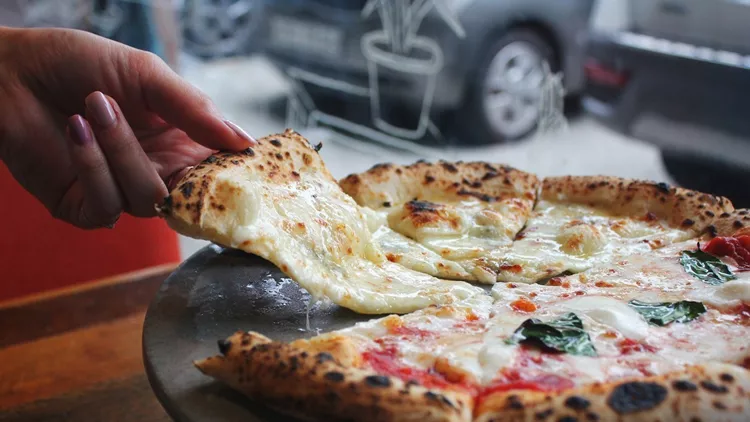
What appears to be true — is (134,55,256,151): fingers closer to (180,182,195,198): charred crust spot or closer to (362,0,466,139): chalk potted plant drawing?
(180,182,195,198): charred crust spot

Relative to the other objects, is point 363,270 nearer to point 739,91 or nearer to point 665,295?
point 665,295

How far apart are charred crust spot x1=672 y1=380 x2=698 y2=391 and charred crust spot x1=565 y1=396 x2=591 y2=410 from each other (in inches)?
5.7

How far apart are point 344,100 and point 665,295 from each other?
3.47 m

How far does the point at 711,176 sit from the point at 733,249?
5.71 ft

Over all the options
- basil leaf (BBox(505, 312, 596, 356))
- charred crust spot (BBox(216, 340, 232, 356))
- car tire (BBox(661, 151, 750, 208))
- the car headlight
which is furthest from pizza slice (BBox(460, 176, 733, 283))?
the car headlight

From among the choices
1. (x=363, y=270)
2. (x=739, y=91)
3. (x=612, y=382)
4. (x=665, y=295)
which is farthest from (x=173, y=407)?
(x=739, y=91)

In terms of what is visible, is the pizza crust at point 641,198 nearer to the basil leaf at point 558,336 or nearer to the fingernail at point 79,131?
the basil leaf at point 558,336

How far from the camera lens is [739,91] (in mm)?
3209

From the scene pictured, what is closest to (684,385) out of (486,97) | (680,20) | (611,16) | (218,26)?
(680,20)

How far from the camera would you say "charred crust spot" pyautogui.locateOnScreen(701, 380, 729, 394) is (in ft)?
3.84

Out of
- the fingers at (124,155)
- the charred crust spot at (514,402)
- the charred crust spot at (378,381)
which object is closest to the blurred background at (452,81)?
the fingers at (124,155)

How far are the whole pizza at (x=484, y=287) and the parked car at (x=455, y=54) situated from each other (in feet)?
6.49

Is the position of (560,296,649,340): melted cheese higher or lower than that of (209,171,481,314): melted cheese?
higher

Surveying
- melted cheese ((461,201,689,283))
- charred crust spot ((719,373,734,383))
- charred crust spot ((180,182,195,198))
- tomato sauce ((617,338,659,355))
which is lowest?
melted cheese ((461,201,689,283))
